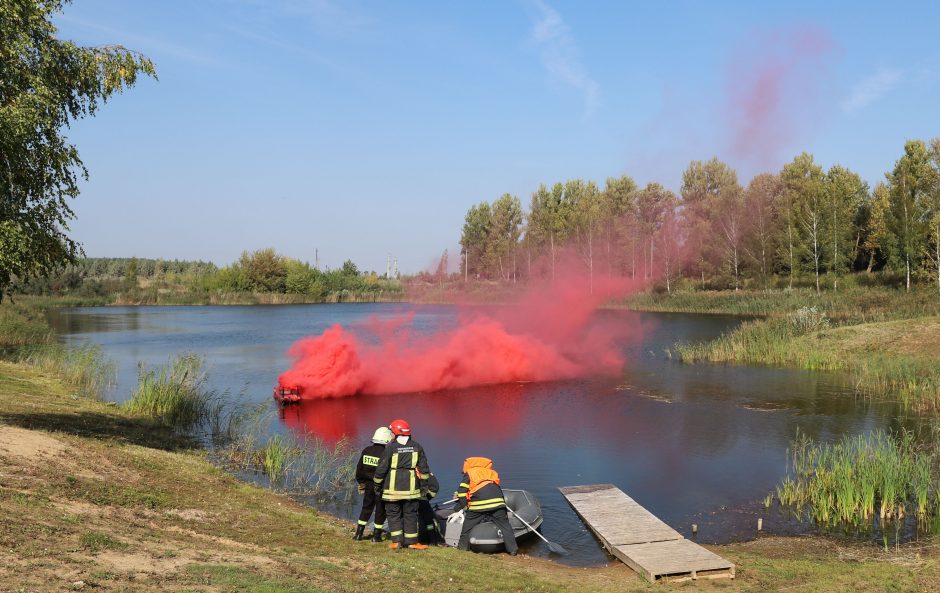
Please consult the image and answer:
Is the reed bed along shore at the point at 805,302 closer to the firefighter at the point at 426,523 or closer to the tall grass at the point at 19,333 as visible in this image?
the firefighter at the point at 426,523

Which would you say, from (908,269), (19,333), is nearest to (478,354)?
(19,333)

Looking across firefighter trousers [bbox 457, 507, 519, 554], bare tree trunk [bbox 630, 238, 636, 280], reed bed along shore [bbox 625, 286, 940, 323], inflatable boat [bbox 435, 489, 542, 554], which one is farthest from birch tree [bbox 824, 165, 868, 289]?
firefighter trousers [bbox 457, 507, 519, 554]

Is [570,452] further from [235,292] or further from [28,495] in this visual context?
[235,292]

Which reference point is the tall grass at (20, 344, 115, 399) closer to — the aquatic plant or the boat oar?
the aquatic plant

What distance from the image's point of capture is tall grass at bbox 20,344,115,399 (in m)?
30.0

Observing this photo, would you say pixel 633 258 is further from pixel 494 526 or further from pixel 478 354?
pixel 494 526

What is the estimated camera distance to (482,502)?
13.7 meters

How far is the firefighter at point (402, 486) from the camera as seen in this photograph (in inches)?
506

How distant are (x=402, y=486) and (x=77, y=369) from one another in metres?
24.6

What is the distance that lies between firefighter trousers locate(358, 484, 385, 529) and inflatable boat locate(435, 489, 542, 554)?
5.36 ft

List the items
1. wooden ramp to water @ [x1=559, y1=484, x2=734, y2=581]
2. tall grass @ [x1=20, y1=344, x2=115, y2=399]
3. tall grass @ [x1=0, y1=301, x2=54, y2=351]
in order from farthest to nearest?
tall grass @ [x1=0, y1=301, x2=54, y2=351], tall grass @ [x1=20, y1=344, x2=115, y2=399], wooden ramp to water @ [x1=559, y1=484, x2=734, y2=581]

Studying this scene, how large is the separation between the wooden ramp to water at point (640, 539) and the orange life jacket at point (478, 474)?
2.88m

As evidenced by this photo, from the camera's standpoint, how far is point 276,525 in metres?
13.4

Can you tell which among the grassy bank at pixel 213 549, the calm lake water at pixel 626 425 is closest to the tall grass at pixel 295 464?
the calm lake water at pixel 626 425
